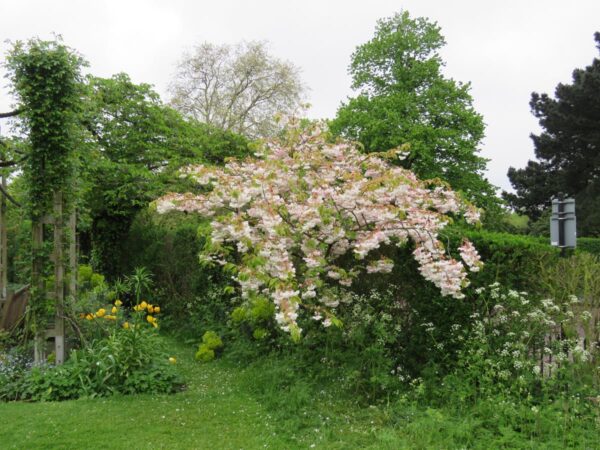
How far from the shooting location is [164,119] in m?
12.4

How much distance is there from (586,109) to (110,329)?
20558 millimetres

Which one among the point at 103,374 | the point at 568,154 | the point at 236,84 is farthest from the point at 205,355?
the point at 568,154


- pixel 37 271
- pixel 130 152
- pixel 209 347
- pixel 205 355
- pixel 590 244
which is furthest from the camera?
pixel 590 244

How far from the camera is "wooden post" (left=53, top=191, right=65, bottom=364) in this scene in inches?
234

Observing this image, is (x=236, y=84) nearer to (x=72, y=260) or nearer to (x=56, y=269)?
(x=72, y=260)

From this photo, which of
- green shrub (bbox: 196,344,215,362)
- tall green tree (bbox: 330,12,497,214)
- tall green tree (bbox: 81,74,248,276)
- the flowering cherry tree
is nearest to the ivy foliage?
the flowering cherry tree

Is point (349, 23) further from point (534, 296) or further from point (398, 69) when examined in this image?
point (398, 69)

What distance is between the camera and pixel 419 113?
18312mm

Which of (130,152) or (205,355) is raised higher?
(130,152)

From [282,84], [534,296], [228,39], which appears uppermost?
[228,39]

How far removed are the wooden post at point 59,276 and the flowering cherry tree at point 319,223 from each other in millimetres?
1303

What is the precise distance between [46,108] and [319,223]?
137 inches

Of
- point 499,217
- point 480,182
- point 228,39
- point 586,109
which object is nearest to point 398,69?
point 480,182

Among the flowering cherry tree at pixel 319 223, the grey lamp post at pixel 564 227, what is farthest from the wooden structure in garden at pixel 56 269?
the grey lamp post at pixel 564 227
